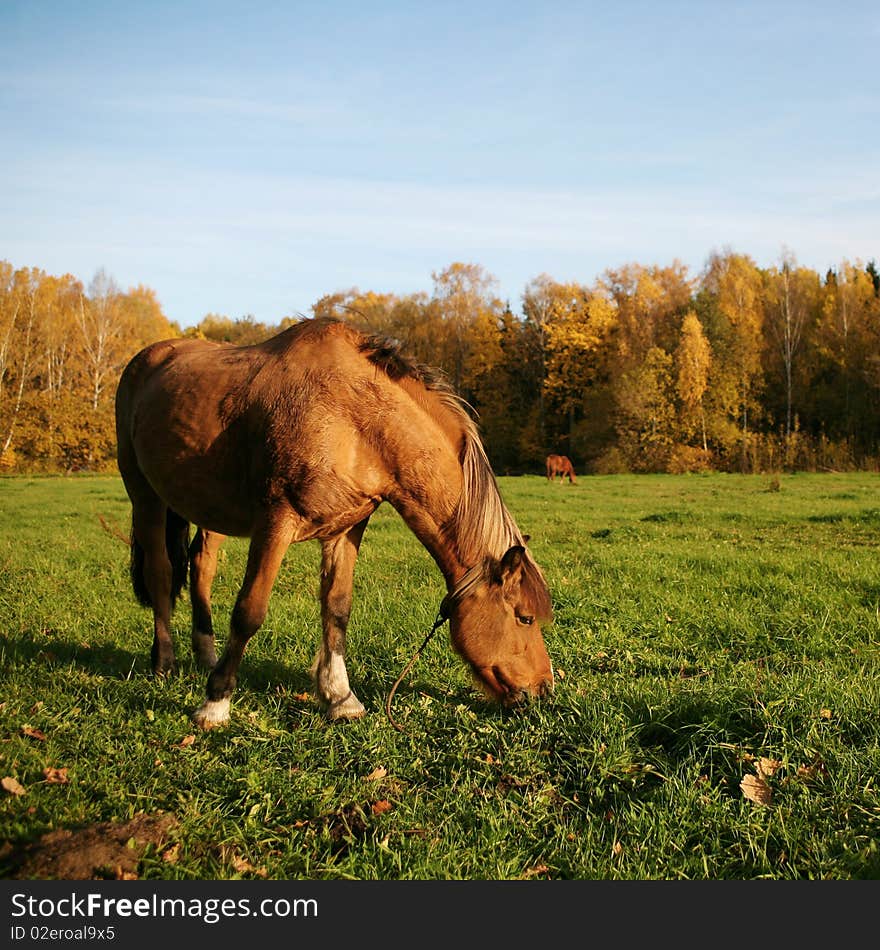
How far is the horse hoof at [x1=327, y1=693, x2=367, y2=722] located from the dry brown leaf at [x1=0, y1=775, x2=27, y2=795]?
63.4 inches

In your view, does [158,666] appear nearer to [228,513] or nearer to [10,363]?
[228,513]

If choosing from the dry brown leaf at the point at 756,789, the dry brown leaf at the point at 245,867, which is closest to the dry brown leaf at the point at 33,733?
the dry brown leaf at the point at 245,867

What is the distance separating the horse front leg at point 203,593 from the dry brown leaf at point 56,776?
1.69 meters

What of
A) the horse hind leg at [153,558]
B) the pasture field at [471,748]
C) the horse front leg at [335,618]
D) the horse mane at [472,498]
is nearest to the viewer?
the pasture field at [471,748]

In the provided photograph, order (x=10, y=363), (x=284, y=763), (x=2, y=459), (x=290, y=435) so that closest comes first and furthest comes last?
1. (x=284, y=763)
2. (x=290, y=435)
3. (x=2, y=459)
4. (x=10, y=363)

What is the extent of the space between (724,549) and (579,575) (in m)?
3.01

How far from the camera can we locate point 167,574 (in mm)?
5793

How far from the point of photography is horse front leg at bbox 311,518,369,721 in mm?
4602

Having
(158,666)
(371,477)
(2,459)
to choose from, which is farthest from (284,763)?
(2,459)

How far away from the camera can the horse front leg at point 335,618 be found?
4.60 meters

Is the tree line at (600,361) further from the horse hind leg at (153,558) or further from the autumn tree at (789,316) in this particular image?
the horse hind leg at (153,558)

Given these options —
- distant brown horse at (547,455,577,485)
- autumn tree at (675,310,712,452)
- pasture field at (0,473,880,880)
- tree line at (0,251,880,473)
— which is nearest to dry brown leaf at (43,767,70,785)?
pasture field at (0,473,880,880)

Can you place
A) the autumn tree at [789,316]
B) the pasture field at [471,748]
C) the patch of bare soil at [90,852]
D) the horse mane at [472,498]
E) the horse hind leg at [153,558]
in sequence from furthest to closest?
the autumn tree at [789,316]
the horse hind leg at [153,558]
the horse mane at [472,498]
the pasture field at [471,748]
the patch of bare soil at [90,852]

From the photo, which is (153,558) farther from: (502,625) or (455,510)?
(502,625)
